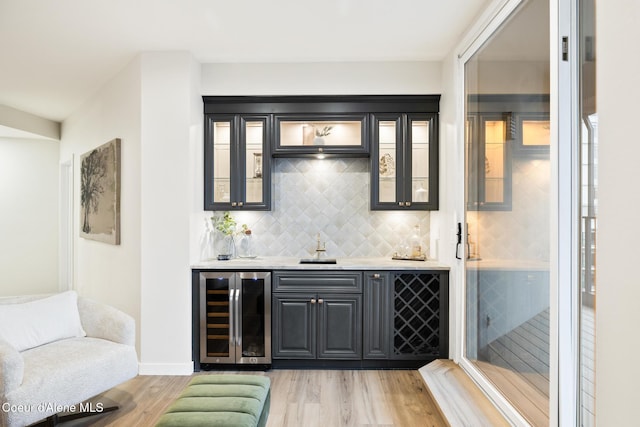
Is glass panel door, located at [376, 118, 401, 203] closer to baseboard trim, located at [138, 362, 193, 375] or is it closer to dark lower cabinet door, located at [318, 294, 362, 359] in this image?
dark lower cabinet door, located at [318, 294, 362, 359]

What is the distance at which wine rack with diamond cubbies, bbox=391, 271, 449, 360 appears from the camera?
3.61 metres

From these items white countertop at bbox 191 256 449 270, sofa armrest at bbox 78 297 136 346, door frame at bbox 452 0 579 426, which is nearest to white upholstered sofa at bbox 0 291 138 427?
sofa armrest at bbox 78 297 136 346

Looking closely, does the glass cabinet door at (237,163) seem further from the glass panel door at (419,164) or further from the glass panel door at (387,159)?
the glass panel door at (419,164)

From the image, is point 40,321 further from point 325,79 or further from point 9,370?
point 325,79

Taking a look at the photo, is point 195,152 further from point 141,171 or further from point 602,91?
point 602,91

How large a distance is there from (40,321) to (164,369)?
3.66ft

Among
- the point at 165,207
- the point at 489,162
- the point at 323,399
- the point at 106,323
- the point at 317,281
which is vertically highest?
the point at 489,162

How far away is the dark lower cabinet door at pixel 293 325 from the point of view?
11.9ft

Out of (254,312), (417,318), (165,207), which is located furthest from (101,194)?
(417,318)

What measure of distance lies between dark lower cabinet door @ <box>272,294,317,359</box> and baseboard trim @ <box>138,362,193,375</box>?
78cm

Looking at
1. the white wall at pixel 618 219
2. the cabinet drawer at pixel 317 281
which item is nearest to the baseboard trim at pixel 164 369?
the cabinet drawer at pixel 317 281

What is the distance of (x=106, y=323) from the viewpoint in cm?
295

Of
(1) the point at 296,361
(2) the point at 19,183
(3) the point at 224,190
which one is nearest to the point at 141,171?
(3) the point at 224,190

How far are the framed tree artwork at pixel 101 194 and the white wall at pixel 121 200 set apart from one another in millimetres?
77
